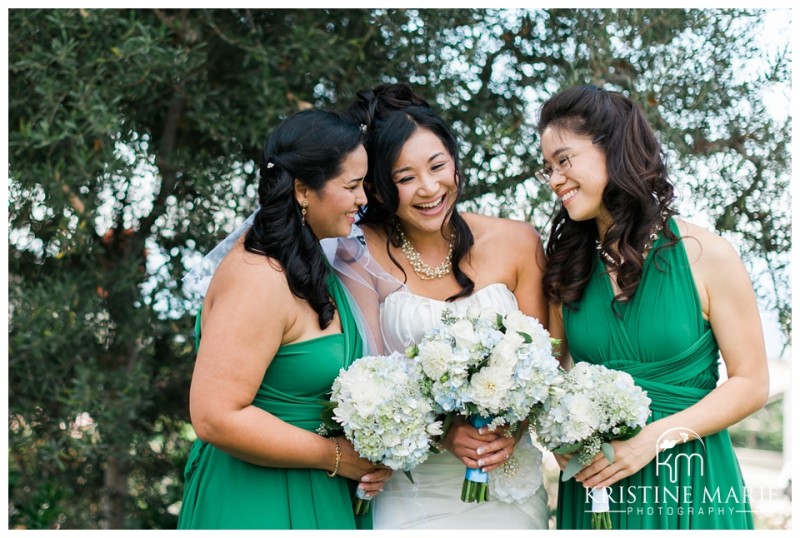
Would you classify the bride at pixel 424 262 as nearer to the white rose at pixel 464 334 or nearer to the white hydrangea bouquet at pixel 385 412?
the white hydrangea bouquet at pixel 385 412

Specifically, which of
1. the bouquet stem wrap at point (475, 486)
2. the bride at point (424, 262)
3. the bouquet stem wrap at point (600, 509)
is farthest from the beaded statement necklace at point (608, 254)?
the bouquet stem wrap at point (475, 486)

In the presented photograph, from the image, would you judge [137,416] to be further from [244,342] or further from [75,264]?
[244,342]

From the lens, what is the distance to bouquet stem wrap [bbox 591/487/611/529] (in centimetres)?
323

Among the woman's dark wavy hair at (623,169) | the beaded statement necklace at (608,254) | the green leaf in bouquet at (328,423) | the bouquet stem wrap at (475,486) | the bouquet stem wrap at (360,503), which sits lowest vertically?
the bouquet stem wrap at (360,503)

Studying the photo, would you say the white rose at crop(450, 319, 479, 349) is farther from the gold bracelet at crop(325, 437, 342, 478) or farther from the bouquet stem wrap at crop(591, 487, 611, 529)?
the bouquet stem wrap at crop(591, 487, 611, 529)

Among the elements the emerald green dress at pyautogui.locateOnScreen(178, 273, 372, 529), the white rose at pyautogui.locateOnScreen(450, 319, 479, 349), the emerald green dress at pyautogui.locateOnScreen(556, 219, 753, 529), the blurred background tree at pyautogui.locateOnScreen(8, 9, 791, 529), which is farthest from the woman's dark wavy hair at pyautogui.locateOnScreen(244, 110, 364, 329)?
the blurred background tree at pyautogui.locateOnScreen(8, 9, 791, 529)

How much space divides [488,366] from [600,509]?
86 centimetres

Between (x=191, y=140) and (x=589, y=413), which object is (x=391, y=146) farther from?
(x=191, y=140)

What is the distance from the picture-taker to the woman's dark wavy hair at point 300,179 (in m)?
3.13

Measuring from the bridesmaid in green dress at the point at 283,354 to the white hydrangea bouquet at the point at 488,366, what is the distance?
0.43 meters

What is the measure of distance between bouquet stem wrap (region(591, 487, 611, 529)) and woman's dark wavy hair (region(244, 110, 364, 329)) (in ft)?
4.20

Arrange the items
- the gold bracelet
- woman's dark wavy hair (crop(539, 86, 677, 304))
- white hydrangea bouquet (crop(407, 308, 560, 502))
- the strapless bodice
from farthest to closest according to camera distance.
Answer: the strapless bodice → woman's dark wavy hair (crop(539, 86, 677, 304)) → the gold bracelet → white hydrangea bouquet (crop(407, 308, 560, 502))

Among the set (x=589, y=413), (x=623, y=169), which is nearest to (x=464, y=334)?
(x=589, y=413)

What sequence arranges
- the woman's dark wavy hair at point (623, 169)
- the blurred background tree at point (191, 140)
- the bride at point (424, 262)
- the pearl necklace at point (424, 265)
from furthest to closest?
the blurred background tree at point (191, 140), the pearl necklace at point (424, 265), the bride at point (424, 262), the woman's dark wavy hair at point (623, 169)
